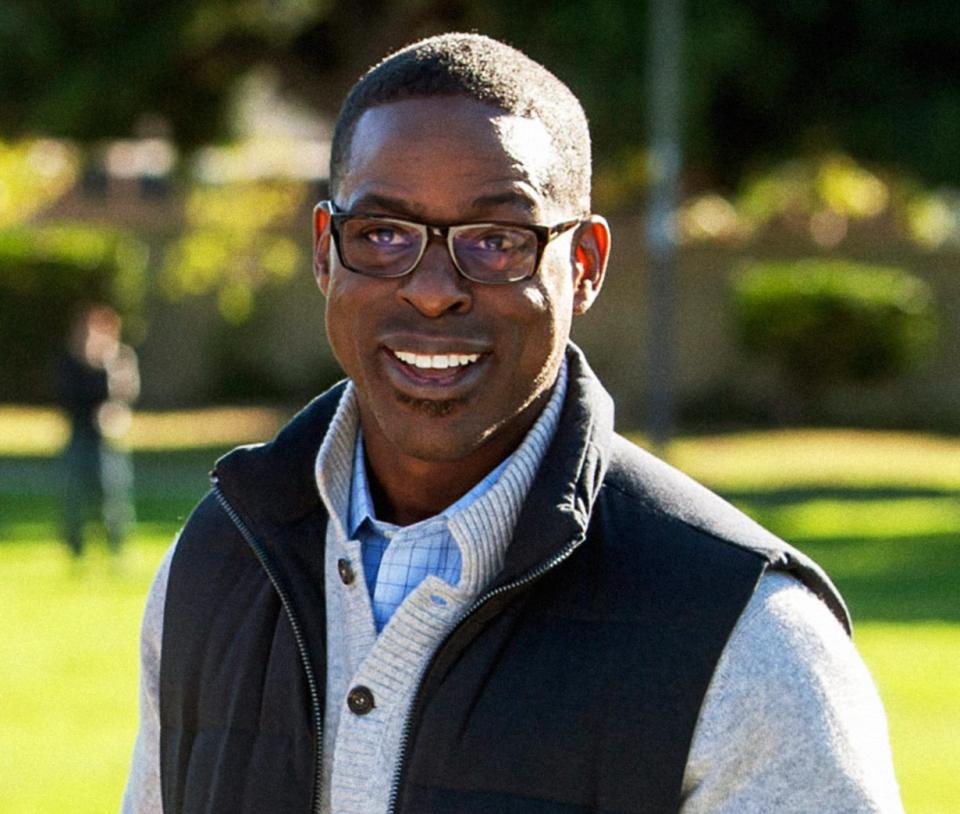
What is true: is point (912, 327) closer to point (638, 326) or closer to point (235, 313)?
point (638, 326)

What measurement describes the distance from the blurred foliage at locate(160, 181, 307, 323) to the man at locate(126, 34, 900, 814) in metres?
27.1

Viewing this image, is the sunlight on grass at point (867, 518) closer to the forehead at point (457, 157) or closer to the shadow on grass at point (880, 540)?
the shadow on grass at point (880, 540)

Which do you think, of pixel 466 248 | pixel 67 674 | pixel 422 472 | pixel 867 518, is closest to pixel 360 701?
pixel 422 472


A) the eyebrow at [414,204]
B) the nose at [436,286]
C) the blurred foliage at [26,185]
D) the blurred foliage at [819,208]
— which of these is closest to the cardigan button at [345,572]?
the nose at [436,286]

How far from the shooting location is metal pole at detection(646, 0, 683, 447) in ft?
73.3

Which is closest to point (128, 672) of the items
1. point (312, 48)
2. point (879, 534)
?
point (879, 534)

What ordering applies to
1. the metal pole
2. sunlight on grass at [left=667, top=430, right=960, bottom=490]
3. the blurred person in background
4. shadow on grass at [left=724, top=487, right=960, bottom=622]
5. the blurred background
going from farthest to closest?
1. sunlight on grass at [left=667, top=430, right=960, bottom=490]
2. the metal pole
3. the blurred background
4. the blurred person in background
5. shadow on grass at [left=724, top=487, right=960, bottom=622]

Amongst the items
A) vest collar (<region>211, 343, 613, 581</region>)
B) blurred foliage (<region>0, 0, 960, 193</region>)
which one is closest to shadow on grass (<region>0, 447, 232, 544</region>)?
blurred foliage (<region>0, 0, 960, 193</region>)

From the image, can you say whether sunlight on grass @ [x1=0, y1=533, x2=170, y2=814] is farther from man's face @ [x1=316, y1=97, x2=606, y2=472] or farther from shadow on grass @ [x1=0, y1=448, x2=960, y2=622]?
man's face @ [x1=316, y1=97, x2=606, y2=472]

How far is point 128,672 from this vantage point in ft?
37.9

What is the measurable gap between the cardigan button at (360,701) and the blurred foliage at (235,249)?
2739 cm

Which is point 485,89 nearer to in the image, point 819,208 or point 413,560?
point 413,560

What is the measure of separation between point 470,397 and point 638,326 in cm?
2654

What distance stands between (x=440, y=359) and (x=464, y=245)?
138mm
